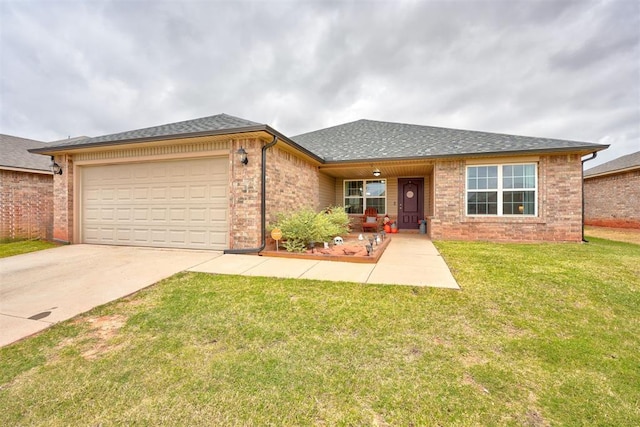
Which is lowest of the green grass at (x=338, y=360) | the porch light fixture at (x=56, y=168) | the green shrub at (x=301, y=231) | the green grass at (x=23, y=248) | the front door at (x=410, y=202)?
the green grass at (x=338, y=360)

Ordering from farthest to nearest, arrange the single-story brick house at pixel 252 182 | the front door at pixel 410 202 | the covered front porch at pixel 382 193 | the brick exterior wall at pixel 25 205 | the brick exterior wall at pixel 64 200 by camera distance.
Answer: the front door at pixel 410 202 → the covered front porch at pixel 382 193 → the brick exterior wall at pixel 25 205 → the brick exterior wall at pixel 64 200 → the single-story brick house at pixel 252 182

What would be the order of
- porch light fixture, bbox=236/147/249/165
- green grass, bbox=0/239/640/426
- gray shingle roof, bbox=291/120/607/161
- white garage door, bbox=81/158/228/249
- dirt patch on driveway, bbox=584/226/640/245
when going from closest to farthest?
green grass, bbox=0/239/640/426, porch light fixture, bbox=236/147/249/165, white garage door, bbox=81/158/228/249, gray shingle roof, bbox=291/120/607/161, dirt patch on driveway, bbox=584/226/640/245

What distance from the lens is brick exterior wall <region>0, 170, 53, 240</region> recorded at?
8.95 metres

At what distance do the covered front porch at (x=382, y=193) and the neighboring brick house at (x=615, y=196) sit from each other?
972 cm

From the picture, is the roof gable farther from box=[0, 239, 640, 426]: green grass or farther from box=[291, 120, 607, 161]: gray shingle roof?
box=[0, 239, 640, 426]: green grass

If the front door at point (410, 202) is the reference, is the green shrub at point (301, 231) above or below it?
below

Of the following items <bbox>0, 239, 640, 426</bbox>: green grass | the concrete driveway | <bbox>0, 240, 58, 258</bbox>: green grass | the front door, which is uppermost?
the front door

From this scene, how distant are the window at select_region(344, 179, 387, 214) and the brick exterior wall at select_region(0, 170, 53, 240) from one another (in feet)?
36.1

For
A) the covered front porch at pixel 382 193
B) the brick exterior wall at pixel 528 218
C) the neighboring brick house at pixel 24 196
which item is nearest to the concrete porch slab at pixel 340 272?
the brick exterior wall at pixel 528 218

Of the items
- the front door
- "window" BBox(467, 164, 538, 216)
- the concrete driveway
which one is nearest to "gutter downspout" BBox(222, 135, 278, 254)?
the concrete driveway

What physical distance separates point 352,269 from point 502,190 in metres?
6.32

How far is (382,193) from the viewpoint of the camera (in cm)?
1197

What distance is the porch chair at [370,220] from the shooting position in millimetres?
10902

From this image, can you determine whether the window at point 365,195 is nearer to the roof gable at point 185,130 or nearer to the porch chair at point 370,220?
the porch chair at point 370,220
